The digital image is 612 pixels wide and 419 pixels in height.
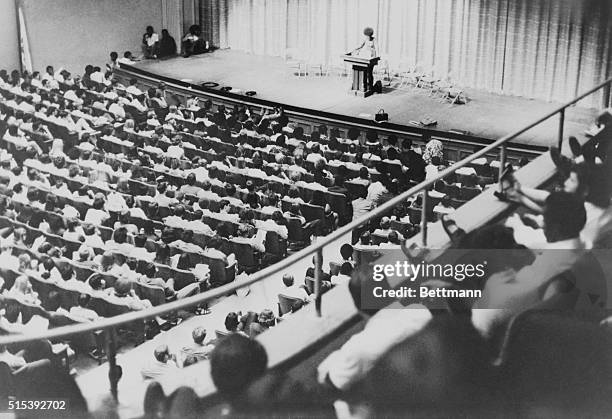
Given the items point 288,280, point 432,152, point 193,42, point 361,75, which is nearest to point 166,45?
point 193,42

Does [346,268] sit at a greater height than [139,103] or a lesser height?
greater

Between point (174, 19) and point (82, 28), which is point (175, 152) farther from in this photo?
point (174, 19)

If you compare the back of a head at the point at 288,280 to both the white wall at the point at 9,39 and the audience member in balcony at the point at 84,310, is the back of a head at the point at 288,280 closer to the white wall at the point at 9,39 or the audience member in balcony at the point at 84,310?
the audience member in balcony at the point at 84,310

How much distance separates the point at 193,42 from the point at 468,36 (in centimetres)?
599

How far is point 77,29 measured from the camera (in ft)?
56.4

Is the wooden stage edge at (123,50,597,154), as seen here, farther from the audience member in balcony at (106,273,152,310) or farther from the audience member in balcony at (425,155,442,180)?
the audience member in balcony at (106,273,152,310)

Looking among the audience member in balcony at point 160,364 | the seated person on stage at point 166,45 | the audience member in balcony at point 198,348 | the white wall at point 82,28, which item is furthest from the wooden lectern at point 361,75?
the audience member in balcony at point 160,364

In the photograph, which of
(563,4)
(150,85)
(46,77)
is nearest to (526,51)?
(563,4)

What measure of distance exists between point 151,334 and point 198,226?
4.47 feet

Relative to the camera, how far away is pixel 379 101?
14508 mm

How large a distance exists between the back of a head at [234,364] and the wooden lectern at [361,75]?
36.2 ft

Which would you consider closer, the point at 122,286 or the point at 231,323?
the point at 231,323

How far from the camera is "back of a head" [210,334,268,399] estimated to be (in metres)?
3.78

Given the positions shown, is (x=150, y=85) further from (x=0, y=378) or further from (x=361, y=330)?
(x=361, y=330)
